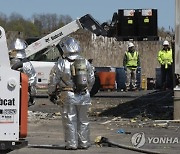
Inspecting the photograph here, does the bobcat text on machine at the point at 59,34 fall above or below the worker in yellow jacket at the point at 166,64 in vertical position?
above

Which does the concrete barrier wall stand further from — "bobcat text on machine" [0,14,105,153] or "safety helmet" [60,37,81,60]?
"bobcat text on machine" [0,14,105,153]

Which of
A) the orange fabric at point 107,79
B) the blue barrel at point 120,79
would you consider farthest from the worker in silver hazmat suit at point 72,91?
the blue barrel at point 120,79

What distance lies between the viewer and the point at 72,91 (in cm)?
1155

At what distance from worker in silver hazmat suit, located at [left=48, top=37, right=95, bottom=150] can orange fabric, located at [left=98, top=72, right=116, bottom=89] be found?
1790 centimetres

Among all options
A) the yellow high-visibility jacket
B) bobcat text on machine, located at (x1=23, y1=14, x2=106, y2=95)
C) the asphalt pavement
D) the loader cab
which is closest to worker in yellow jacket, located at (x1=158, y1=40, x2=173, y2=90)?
the yellow high-visibility jacket

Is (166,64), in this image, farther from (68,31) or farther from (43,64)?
(43,64)

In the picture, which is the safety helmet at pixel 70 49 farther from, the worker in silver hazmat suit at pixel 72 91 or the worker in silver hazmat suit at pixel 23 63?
the worker in silver hazmat suit at pixel 23 63

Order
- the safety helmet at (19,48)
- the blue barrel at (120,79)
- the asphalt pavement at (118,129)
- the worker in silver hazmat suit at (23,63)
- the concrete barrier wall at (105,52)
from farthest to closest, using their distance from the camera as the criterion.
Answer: the concrete barrier wall at (105,52) < the blue barrel at (120,79) < the safety helmet at (19,48) < the worker in silver hazmat suit at (23,63) < the asphalt pavement at (118,129)

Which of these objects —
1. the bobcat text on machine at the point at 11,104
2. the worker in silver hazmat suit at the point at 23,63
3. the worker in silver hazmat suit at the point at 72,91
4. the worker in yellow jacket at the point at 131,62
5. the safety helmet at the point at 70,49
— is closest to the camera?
the bobcat text on machine at the point at 11,104

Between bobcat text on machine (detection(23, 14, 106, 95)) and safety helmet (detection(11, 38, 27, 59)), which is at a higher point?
bobcat text on machine (detection(23, 14, 106, 95))

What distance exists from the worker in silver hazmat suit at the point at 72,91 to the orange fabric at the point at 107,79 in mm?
17900

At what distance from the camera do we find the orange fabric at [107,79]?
29672 mm

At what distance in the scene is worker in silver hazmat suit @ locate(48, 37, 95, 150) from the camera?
11492 mm

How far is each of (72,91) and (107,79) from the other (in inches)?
722
